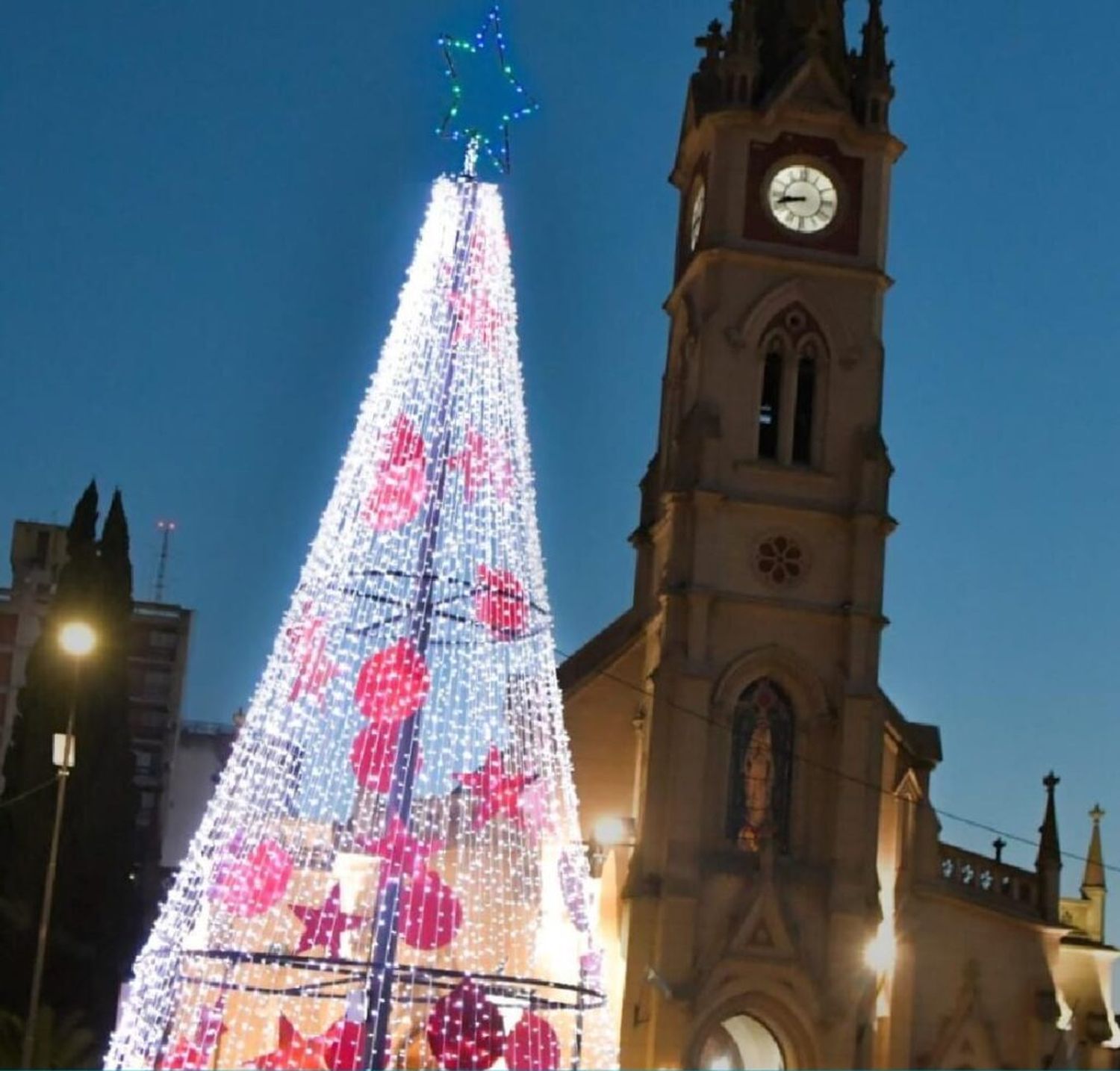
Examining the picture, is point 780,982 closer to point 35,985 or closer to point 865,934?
point 865,934

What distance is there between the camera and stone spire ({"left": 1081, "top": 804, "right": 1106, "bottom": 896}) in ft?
165

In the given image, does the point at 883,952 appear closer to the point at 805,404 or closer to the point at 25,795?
the point at 805,404

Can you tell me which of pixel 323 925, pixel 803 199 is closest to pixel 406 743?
pixel 323 925

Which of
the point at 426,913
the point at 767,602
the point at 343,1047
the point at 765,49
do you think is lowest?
the point at 343,1047

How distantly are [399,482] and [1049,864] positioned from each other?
26.1 metres

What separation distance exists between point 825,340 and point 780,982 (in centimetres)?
1285

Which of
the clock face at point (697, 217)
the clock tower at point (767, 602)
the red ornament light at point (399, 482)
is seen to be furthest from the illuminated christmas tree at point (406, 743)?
the clock face at point (697, 217)

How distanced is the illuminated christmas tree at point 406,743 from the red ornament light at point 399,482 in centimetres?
2

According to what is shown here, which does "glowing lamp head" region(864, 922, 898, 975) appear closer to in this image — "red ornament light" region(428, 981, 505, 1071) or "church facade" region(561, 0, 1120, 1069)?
"church facade" region(561, 0, 1120, 1069)

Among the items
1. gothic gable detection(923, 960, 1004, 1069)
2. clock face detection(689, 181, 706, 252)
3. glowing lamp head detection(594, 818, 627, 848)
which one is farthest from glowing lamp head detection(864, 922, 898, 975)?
clock face detection(689, 181, 706, 252)

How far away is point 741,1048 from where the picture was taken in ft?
140

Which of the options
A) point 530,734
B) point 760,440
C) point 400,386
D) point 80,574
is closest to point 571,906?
point 530,734

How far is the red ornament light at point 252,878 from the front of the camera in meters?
22.3

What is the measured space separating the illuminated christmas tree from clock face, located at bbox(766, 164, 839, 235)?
65.8 ft
